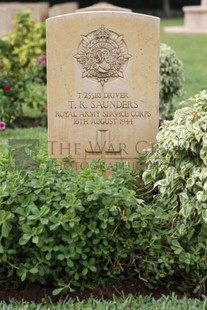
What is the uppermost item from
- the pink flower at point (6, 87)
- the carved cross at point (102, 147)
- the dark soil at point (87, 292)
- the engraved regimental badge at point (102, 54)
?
the engraved regimental badge at point (102, 54)

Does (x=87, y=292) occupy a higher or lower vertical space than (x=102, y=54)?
lower

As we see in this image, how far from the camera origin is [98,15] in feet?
14.8

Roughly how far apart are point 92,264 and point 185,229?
0.53 meters

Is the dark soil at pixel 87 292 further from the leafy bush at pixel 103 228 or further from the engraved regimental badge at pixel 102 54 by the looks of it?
the engraved regimental badge at pixel 102 54

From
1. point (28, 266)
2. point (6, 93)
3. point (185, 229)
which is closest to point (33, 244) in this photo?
point (28, 266)

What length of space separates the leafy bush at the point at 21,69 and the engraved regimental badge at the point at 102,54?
9.51ft

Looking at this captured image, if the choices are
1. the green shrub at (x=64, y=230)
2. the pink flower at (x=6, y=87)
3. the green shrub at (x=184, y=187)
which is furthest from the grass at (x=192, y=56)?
the green shrub at (x=64, y=230)

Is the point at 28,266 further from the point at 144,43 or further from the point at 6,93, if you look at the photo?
the point at 6,93

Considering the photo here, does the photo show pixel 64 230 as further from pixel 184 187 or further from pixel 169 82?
pixel 169 82

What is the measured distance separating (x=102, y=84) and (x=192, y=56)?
1033 centimetres

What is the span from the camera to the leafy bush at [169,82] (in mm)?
7453

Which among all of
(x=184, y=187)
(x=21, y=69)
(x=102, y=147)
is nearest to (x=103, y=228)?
(x=184, y=187)

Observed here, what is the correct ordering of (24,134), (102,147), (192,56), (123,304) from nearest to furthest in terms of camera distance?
(123,304) < (102,147) < (24,134) < (192,56)

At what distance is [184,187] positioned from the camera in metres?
4.02
